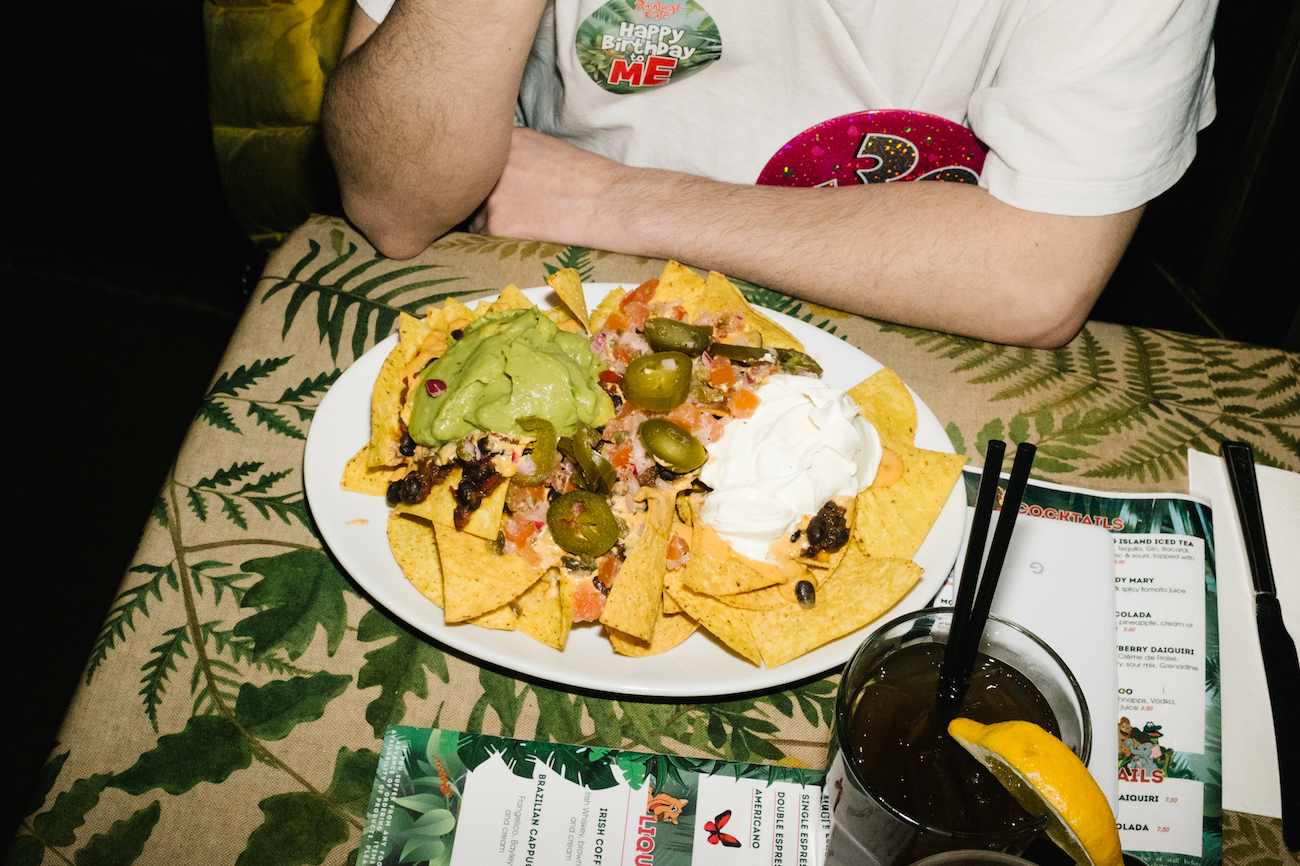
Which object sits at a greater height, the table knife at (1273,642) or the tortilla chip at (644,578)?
the tortilla chip at (644,578)

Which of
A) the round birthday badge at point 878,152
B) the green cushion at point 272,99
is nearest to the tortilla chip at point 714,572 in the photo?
the round birthday badge at point 878,152

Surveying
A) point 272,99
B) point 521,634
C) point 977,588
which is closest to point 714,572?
point 521,634

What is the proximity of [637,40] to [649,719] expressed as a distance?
1.48 m

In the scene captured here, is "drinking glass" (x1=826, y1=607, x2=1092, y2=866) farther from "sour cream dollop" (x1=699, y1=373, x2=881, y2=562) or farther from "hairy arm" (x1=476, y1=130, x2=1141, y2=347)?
"hairy arm" (x1=476, y1=130, x2=1141, y2=347)

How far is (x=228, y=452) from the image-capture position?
1463mm

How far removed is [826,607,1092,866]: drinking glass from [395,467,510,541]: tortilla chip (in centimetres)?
57

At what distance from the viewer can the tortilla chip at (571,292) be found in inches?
58.1

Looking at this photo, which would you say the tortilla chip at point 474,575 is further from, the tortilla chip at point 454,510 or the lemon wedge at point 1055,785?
the lemon wedge at point 1055,785

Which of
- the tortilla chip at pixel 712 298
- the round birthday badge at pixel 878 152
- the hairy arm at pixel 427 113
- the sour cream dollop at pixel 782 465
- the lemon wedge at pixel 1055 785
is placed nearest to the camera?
the lemon wedge at pixel 1055 785

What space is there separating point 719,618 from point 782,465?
0.26 metres

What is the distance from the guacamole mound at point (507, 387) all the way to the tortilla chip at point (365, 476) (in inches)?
3.0

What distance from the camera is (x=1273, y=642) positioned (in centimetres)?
131

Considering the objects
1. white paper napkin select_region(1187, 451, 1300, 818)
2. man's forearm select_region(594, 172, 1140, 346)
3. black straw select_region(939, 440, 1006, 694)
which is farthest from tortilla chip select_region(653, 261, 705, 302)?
white paper napkin select_region(1187, 451, 1300, 818)

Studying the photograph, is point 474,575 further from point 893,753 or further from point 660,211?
point 660,211
